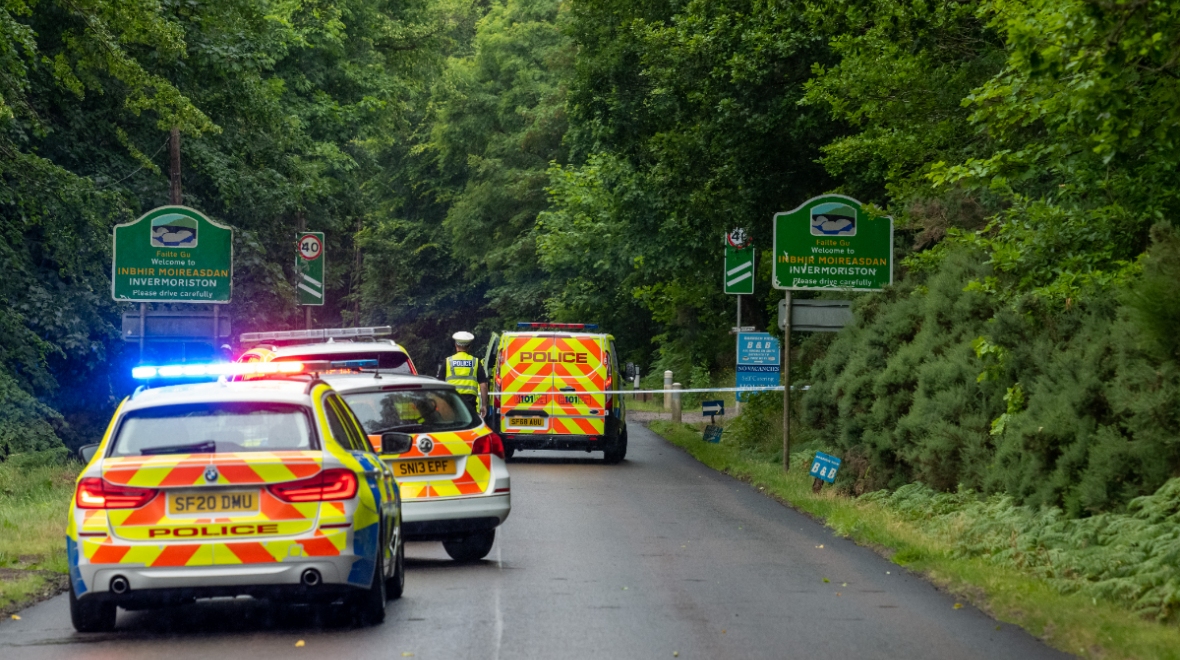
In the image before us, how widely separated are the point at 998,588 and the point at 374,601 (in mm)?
4262

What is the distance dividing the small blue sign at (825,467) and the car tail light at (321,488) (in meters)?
10.4

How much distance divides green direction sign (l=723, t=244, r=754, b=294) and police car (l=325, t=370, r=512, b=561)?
16036mm

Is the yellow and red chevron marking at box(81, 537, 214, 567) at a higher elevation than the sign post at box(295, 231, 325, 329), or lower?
lower

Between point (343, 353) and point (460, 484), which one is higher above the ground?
point (343, 353)

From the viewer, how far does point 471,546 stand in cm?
1310

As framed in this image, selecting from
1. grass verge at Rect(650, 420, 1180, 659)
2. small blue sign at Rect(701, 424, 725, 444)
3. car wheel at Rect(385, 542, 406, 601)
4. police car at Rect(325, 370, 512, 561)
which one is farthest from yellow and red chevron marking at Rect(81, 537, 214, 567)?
small blue sign at Rect(701, 424, 725, 444)

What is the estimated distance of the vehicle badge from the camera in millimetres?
12781

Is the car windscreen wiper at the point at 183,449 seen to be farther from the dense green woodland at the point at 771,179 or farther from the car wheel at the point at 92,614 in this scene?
the dense green woodland at the point at 771,179

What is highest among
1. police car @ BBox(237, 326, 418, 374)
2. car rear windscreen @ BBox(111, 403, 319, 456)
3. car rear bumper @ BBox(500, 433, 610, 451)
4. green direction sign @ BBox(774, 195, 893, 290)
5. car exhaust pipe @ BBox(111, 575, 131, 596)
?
green direction sign @ BBox(774, 195, 893, 290)

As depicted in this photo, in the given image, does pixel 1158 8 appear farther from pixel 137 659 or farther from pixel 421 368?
pixel 421 368

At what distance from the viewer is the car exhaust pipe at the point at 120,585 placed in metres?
8.79

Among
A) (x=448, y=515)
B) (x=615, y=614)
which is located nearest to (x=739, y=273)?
(x=448, y=515)

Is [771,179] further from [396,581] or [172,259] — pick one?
[396,581]

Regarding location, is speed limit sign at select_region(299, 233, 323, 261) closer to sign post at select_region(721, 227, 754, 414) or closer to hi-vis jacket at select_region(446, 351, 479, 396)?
sign post at select_region(721, 227, 754, 414)
